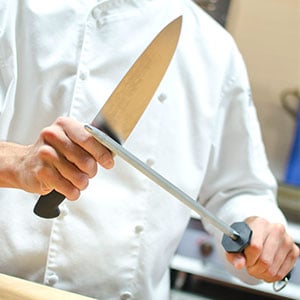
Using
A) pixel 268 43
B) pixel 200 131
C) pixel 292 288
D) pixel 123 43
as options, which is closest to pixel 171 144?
pixel 200 131

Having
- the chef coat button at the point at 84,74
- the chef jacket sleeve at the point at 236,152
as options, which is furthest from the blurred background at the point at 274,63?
the chef coat button at the point at 84,74

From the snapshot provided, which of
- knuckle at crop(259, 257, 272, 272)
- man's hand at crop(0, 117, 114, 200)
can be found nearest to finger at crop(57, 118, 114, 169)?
man's hand at crop(0, 117, 114, 200)

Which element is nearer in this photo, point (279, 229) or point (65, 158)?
point (65, 158)

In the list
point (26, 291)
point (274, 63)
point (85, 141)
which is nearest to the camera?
point (85, 141)

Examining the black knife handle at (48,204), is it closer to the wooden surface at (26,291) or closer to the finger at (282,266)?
the wooden surface at (26,291)

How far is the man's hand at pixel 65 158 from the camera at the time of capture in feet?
1.73

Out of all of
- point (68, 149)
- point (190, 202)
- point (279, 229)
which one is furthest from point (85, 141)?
point (279, 229)

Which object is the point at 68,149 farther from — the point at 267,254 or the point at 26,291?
the point at 267,254

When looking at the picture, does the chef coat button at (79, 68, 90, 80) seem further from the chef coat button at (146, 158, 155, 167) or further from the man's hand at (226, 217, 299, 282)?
the man's hand at (226, 217, 299, 282)

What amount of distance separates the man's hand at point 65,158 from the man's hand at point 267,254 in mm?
258

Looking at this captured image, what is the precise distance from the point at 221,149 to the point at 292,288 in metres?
0.80

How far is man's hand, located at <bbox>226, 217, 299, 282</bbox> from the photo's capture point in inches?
27.8

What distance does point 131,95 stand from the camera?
586 mm

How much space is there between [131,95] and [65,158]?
0.11m
